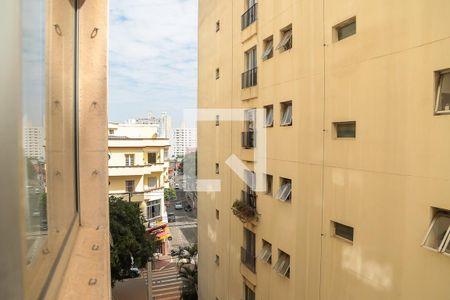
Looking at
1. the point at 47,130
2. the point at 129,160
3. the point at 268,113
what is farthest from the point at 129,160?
the point at 47,130

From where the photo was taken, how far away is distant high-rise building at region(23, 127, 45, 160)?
1.15 metres

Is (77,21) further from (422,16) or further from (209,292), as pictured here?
(209,292)

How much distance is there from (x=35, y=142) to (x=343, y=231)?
5291mm

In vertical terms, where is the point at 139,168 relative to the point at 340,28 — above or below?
below

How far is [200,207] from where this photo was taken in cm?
1498

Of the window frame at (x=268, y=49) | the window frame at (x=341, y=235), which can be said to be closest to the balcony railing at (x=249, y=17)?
the window frame at (x=268, y=49)

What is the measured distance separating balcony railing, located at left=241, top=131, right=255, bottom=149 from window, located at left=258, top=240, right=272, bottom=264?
254 cm

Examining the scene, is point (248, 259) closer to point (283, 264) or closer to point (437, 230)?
point (283, 264)

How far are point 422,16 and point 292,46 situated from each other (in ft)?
10.5

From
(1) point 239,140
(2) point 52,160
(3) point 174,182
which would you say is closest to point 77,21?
(2) point 52,160

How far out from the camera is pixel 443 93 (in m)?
3.94

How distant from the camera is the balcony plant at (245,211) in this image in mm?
9047

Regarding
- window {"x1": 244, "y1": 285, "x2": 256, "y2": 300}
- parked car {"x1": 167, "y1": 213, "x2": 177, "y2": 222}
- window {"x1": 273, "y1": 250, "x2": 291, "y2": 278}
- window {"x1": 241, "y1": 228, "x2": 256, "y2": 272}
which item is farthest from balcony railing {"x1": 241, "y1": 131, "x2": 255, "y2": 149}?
parked car {"x1": 167, "y1": 213, "x2": 177, "y2": 222}

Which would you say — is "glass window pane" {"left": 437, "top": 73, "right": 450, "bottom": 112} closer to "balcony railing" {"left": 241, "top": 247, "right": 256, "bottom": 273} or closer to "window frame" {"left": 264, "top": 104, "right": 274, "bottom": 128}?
"window frame" {"left": 264, "top": 104, "right": 274, "bottom": 128}
